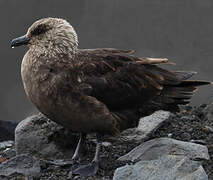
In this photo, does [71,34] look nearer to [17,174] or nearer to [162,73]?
[162,73]

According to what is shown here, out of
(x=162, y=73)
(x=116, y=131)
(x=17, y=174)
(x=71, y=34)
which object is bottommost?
(x=17, y=174)

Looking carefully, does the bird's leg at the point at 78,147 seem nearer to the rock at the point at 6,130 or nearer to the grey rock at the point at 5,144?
the grey rock at the point at 5,144

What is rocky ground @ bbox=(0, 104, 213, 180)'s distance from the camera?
304 inches

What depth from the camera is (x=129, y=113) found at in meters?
8.00

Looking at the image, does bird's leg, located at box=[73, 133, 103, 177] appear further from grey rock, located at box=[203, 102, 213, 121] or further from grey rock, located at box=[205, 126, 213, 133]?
grey rock, located at box=[203, 102, 213, 121]

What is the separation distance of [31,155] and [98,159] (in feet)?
3.21

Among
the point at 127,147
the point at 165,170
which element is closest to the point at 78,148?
the point at 127,147

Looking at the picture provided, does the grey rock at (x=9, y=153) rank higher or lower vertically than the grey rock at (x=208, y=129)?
lower

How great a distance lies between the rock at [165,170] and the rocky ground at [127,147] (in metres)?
0.12

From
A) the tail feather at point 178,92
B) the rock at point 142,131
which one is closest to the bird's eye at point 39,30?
the tail feather at point 178,92

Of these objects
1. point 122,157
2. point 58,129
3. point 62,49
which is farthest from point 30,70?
point 122,157

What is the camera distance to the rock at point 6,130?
10.6 metres

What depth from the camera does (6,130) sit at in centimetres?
1064

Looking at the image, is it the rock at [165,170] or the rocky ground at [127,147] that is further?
the rocky ground at [127,147]
